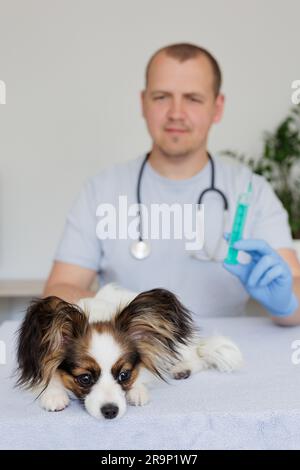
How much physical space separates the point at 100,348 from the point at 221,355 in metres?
0.29

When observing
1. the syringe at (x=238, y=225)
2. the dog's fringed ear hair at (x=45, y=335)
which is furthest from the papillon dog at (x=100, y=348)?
the syringe at (x=238, y=225)

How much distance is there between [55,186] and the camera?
10.5ft

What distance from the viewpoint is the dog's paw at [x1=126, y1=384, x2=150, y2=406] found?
3.38ft

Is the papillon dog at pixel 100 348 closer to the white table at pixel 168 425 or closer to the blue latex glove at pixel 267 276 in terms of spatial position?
the white table at pixel 168 425

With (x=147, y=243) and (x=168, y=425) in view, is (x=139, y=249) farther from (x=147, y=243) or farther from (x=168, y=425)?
(x=168, y=425)

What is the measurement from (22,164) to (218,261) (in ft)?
5.19

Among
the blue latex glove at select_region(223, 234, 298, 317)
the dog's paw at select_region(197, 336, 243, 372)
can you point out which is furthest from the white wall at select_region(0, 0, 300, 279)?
the dog's paw at select_region(197, 336, 243, 372)

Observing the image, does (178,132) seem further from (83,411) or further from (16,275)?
(16,275)

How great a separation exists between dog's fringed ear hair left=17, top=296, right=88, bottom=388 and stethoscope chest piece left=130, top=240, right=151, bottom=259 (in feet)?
2.74

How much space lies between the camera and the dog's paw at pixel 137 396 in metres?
1.03

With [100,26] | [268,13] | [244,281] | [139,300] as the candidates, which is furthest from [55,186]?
[139,300]

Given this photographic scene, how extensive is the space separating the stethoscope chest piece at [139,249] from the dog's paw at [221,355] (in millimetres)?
636

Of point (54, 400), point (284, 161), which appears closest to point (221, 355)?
point (54, 400)

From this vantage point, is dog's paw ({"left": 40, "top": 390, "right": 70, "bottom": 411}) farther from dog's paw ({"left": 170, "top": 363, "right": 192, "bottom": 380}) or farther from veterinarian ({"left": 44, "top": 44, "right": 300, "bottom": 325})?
veterinarian ({"left": 44, "top": 44, "right": 300, "bottom": 325})
